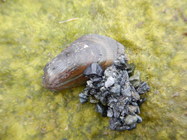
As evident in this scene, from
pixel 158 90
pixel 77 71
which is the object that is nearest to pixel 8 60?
pixel 77 71

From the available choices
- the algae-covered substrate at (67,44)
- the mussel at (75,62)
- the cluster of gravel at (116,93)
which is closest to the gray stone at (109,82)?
the cluster of gravel at (116,93)

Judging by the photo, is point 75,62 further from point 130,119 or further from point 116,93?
point 130,119

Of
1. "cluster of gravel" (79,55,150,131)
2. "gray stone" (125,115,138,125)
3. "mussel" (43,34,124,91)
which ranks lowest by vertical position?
"gray stone" (125,115,138,125)

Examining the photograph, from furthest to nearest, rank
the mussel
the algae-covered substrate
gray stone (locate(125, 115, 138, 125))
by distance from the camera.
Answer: the mussel < the algae-covered substrate < gray stone (locate(125, 115, 138, 125))

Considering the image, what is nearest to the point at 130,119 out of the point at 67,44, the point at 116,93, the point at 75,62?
the point at 116,93

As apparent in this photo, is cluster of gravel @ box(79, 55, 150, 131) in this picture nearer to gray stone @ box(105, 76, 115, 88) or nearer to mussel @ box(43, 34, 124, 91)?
gray stone @ box(105, 76, 115, 88)

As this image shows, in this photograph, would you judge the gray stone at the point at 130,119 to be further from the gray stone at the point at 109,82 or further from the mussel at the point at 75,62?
the mussel at the point at 75,62

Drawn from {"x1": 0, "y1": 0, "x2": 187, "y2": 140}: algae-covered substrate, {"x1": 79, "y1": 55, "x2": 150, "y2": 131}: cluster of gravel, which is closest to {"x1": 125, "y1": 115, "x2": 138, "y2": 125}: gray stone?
{"x1": 79, "y1": 55, "x2": 150, "y2": 131}: cluster of gravel
